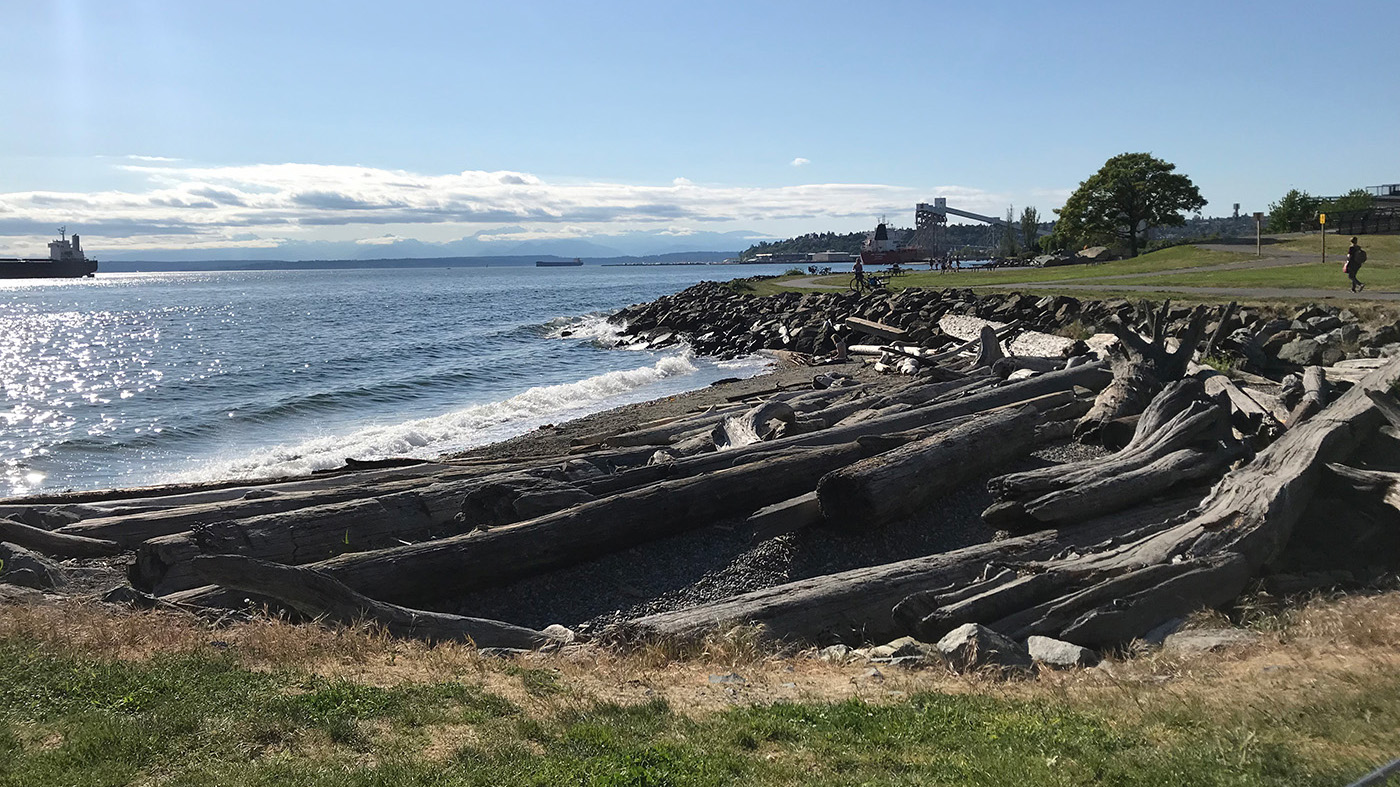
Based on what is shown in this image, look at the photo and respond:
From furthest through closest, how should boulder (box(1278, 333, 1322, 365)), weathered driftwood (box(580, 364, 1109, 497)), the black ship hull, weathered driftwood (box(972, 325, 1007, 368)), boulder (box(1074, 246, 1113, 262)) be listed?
the black ship hull
boulder (box(1074, 246, 1113, 262))
weathered driftwood (box(972, 325, 1007, 368))
boulder (box(1278, 333, 1322, 365))
weathered driftwood (box(580, 364, 1109, 497))

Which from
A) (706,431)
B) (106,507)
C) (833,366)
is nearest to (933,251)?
(833,366)

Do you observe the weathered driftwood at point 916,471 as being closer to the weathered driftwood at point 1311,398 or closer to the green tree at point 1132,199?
the weathered driftwood at point 1311,398

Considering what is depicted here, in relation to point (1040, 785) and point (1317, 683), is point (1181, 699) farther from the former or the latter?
point (1040, 785)

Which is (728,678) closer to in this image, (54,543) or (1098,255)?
(54,543)

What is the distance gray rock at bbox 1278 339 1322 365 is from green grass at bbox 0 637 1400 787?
563 inches

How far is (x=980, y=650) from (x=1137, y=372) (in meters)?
8.92

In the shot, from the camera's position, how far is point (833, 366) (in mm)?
27797

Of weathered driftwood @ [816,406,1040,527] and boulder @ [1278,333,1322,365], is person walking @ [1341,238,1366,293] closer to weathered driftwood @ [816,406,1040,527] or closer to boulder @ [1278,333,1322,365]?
boulder @ [1278,333,1322,365]

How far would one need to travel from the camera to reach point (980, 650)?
684 centimetres

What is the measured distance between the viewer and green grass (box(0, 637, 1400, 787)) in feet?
15.1

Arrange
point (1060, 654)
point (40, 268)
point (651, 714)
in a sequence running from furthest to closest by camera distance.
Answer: point (40, 268) → point (1060, 654) → point (651, 714)

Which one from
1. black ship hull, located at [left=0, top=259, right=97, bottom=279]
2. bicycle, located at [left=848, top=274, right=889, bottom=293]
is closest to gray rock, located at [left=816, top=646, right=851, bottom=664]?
bicycle, located at [left=848, top=274, right=889, bottom=293]

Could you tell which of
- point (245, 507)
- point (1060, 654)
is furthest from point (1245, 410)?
point (245, 507)

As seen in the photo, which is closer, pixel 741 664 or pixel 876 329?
pixel 741 664
